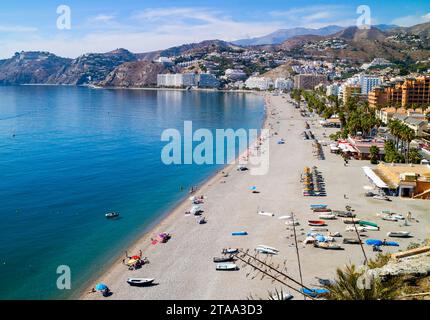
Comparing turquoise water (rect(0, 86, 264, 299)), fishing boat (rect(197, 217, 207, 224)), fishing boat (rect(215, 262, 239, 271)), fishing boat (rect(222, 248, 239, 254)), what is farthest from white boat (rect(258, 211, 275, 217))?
fishing boat (rect(215, 262, 239, 271))

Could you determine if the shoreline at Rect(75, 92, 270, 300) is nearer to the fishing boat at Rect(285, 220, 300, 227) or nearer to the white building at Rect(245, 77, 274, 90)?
the fishing boat at Rect(285, 220, 300, 227)

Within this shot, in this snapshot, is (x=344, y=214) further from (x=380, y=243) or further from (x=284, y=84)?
(x=284, y=84)

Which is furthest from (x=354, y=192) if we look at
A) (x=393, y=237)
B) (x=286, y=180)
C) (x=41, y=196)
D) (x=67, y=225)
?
(x=41, y=196)

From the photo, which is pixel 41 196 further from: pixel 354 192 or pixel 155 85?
pixel 155 85

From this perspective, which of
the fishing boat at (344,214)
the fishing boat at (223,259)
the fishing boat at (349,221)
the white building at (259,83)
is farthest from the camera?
the white building at (259,83)

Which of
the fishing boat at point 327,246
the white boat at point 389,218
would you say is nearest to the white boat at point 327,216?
the white boat at point 389,218

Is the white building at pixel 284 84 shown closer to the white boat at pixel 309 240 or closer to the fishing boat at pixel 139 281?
the white boat at pixel 309 240

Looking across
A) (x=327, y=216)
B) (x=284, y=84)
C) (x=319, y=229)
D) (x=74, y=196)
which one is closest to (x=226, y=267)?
(x=319, y=229)
